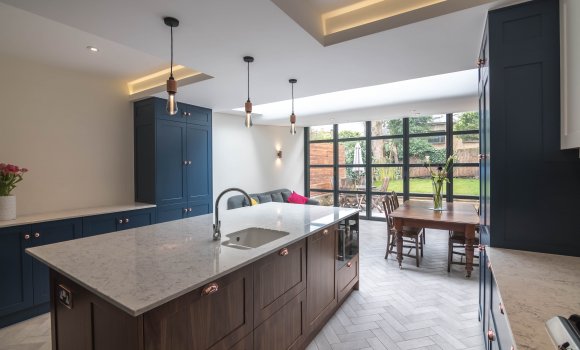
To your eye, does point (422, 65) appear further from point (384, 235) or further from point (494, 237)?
point (384, 235)

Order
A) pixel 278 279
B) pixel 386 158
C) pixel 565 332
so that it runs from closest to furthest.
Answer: pixel 565 332
pixel 278 279
pixel 386 158

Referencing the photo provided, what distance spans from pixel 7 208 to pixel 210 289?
2.76 m

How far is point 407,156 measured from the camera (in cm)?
623

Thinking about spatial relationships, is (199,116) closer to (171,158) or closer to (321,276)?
(171,158)

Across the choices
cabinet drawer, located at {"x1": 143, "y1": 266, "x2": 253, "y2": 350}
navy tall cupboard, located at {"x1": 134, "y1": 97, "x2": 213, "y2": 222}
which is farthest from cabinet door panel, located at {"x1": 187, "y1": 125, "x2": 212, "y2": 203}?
cabinet drawer, located at {"x1": 143, "y1": 266, "x2": 253, "y2": 350}

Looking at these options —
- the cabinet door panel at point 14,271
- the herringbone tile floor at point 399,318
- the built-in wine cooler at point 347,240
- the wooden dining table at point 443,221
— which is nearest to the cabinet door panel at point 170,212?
the cabinet door panel at point 14,271

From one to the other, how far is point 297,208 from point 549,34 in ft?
8.11

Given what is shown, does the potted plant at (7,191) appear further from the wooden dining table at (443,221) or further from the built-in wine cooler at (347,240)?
the wooden dining table at (443,221)

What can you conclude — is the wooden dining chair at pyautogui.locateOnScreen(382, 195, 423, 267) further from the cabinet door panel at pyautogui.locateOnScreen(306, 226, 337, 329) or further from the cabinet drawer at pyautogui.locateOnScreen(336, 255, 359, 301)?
the cabinet door panel at pyautogui.locateOnScreen(306, 226, 337, 329)

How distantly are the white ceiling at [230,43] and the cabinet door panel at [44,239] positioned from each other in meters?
1.80

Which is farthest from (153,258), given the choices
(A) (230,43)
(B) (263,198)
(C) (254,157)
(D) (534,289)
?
(C) (254,157)

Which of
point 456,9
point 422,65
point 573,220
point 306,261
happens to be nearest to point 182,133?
point 306,261

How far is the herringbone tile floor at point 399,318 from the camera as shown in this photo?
2.18 metres

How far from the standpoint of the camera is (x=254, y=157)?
6227mm
